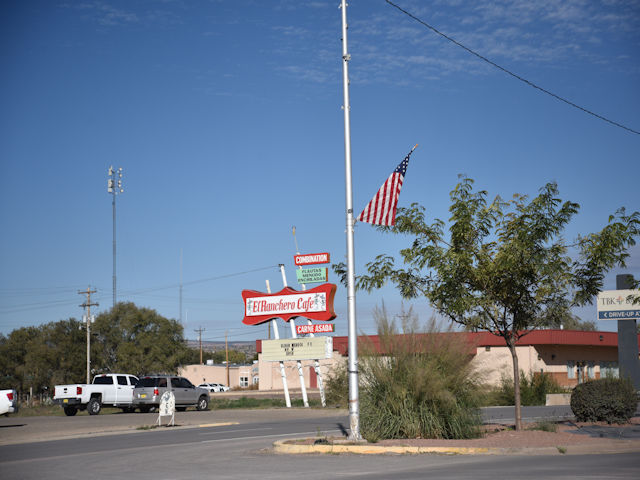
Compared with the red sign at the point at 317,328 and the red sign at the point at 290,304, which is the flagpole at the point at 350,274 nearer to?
the red sign at the point at 290,304

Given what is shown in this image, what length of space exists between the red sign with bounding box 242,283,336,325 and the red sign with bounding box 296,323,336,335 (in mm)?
715

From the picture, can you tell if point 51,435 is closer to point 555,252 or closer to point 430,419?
point 430,419

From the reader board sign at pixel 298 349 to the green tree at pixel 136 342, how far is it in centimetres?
3241

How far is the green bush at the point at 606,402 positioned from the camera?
19609mm

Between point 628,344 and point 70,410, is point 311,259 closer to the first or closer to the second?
point 70,410

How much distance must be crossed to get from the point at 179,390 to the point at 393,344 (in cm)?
2121

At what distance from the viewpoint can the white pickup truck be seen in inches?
1382

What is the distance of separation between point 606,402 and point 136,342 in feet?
188

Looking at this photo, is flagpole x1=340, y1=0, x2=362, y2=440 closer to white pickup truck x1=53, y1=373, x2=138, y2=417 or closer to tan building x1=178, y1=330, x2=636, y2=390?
white pickup truck x1=53, y1=373, x2=138, y2=417

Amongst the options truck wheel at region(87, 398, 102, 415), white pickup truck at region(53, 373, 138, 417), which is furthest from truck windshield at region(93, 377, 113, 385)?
truck wheel at region(87, 398, 102, 415)

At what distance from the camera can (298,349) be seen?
38.4 meters

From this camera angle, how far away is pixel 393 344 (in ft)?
54.2

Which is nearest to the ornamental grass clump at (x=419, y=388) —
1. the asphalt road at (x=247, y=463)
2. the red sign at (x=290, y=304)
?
the asphalt road at (x=247, y=463)

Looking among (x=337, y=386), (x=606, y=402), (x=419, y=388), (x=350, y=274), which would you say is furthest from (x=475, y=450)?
(x=337, y=386)
